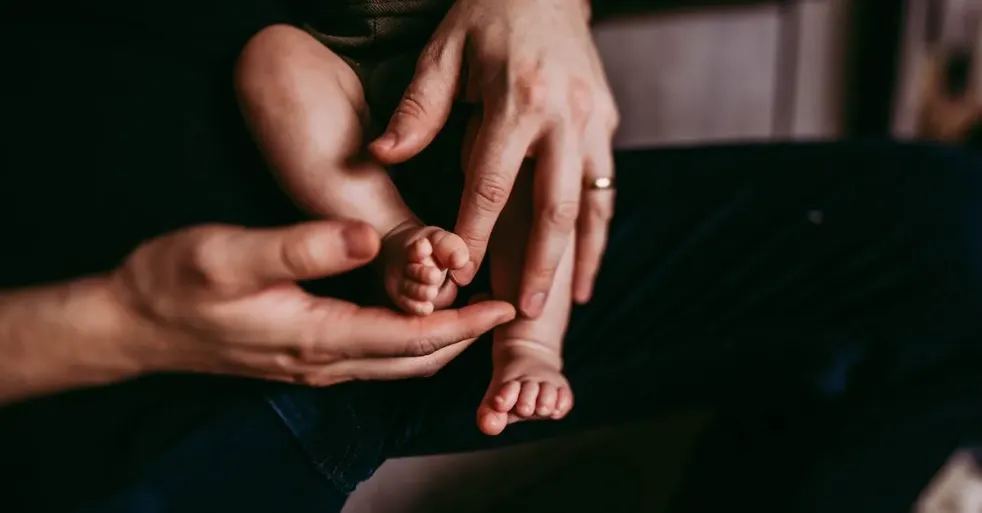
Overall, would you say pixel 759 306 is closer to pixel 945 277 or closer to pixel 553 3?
pixel 945 277

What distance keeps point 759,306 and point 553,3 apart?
0.28 m

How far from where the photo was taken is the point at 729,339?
451mm

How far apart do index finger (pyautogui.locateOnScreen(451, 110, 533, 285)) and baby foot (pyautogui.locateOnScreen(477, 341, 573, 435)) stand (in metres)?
0.08

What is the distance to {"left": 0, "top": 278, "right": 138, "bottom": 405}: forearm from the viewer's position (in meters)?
0.23

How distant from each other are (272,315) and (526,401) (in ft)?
Result: 0.41

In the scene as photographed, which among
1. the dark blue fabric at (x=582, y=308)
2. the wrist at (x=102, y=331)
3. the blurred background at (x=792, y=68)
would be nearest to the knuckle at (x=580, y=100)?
the dark blue fabric at (x=582, y=308)

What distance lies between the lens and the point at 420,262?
243 millimetres

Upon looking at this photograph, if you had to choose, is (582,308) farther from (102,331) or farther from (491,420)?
(102,331)

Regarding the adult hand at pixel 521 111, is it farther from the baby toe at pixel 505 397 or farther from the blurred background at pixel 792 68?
the blurred background at pixel 792 68

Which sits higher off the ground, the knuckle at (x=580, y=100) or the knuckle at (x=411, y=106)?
the knuckle at (x=411, y=106)

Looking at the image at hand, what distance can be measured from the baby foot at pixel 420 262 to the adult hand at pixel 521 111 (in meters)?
0.01

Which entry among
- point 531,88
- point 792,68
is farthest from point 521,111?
point 792,68

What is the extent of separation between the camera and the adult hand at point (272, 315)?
23cm

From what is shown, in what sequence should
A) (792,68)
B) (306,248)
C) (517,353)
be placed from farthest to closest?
(792,68)
(517,353)
(306,248)
